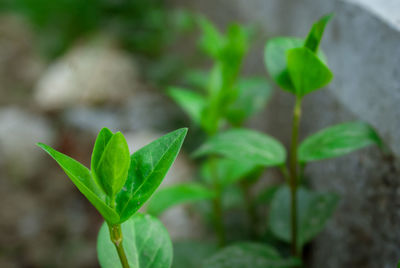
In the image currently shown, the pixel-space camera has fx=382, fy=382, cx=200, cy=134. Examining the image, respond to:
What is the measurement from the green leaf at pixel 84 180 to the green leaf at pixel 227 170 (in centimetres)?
45

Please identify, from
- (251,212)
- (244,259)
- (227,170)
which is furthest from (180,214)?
(244,259)

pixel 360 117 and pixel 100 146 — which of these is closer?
pixel 100 146

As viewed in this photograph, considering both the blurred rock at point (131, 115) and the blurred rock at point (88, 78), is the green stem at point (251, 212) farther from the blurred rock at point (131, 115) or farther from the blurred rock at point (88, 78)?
the blurred rock at point (88, 78)

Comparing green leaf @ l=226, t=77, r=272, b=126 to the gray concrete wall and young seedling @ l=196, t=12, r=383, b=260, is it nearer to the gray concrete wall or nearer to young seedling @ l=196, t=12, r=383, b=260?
the gray concrete wall

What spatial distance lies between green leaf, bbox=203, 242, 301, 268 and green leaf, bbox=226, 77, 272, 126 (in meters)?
0.33

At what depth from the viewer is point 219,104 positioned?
2.57ft

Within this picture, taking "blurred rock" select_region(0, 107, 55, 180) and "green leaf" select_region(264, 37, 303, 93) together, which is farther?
"blurred rock" select_region(0, 107, 55, 180)

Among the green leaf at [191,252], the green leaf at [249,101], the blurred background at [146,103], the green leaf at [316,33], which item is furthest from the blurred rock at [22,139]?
the green leaf at [316,33]

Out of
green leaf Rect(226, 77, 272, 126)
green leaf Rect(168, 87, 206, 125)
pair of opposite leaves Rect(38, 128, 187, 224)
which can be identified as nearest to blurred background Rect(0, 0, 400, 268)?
green leaf Rect(226, 77, 272, 126)

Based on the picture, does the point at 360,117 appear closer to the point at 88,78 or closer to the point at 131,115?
the point at 131,115

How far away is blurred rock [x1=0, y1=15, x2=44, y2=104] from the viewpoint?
2.42 metres

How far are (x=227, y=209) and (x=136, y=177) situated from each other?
76cm

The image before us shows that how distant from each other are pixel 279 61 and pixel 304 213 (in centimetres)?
32

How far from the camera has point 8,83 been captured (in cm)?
253
